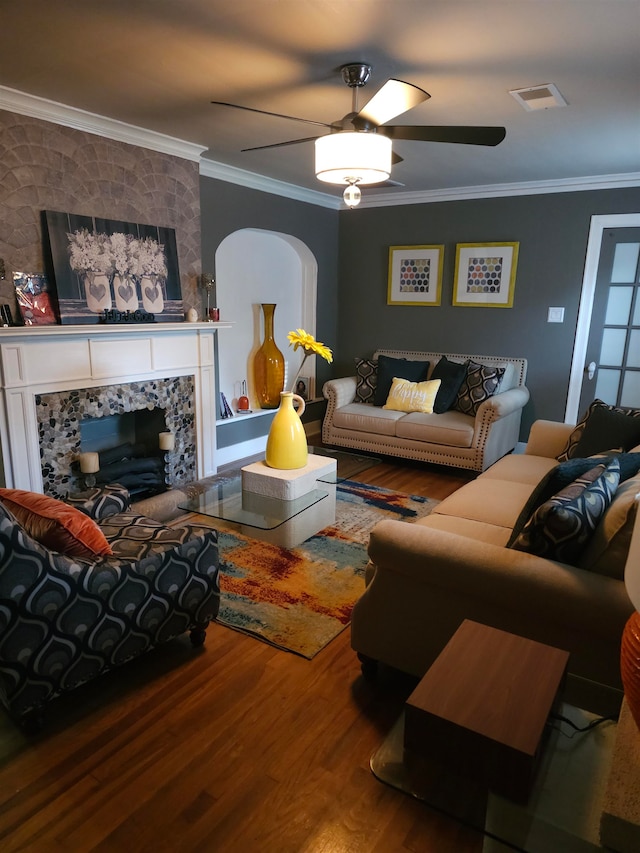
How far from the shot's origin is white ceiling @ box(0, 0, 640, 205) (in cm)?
195

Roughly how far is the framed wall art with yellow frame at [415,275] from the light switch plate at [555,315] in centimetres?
105

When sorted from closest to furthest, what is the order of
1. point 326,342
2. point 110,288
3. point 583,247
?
point 110,288, point 583,247, point 326,342

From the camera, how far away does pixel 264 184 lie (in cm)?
477

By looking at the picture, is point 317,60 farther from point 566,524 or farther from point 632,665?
point 632,665

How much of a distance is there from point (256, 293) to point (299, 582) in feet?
10.7

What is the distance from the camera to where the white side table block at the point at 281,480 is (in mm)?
3012

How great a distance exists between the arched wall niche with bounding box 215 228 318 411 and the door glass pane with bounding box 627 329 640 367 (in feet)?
9.57

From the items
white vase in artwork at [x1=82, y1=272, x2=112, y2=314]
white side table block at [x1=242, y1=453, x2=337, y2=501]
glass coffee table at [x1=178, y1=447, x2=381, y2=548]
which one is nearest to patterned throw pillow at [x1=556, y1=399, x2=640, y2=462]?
glass coffee table at [x1=178, y1=447, x2=381, y2=548]

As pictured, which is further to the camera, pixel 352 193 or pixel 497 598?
pixel 352 193

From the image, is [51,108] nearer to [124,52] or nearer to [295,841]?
[124,52]

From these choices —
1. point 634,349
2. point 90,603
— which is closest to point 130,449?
point 90,603

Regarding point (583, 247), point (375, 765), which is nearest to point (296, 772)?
point (375, 765)

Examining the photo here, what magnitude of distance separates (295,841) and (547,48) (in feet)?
9.45

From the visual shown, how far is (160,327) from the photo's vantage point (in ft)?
12.4
